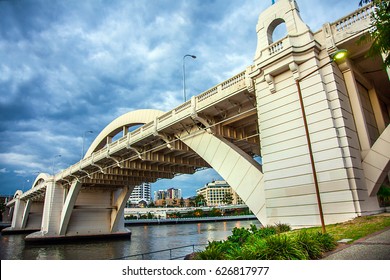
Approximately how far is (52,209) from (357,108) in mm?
50471

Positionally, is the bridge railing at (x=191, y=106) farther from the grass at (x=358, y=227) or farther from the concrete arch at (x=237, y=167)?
the grass at (x=358, y=227)

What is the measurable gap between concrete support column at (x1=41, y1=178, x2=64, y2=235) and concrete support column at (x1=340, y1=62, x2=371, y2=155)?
50.2 metres

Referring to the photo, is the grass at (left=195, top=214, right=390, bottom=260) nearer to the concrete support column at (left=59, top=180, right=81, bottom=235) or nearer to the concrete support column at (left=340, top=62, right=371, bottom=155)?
the concrete support column at (left=340, top=62, right=371, bottom=155)

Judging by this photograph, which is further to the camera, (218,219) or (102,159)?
(218,219)

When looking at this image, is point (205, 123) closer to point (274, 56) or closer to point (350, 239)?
point (274, 56)

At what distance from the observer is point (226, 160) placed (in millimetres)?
17484

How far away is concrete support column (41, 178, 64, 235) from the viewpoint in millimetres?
48156

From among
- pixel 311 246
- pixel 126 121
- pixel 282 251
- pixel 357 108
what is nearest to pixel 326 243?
pixel 311 246

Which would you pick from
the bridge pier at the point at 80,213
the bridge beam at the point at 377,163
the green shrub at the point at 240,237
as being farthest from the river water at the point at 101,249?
the bridge beam at the point at 377,163

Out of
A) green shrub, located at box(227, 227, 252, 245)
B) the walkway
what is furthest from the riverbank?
the walkway

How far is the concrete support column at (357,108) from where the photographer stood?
459 inches

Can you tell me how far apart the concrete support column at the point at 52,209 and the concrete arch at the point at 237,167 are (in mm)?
39057
